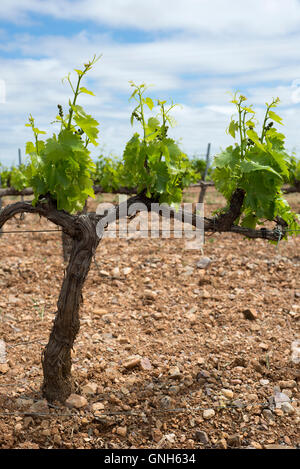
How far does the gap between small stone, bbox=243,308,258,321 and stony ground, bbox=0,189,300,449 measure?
0.04ft

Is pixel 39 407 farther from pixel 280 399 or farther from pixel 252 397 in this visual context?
pixel 280 399

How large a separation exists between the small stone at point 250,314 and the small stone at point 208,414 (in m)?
1.77

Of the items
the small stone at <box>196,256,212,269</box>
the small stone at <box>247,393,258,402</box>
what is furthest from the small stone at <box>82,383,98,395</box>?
the small stone at <box>196,256,212,269</box>

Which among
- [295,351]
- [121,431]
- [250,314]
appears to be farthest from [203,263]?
[121,431]

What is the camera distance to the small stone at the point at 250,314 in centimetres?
490

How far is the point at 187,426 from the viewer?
319cm

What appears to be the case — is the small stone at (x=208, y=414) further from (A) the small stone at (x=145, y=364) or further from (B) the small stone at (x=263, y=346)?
(B) the small stone at (x=263, y=346)

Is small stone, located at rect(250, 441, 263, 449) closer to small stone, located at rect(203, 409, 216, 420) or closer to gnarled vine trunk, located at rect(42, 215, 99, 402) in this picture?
small stone, located at rect(203, 409, 216, 420)

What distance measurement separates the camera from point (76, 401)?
3.29 meters

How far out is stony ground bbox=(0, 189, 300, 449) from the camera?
3.12 m

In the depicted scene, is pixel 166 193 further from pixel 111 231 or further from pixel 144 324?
pixel 111 231

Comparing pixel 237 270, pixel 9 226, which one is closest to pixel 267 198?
pixel 237 270

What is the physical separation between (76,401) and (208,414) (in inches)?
40.4

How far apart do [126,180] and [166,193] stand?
507 cm
